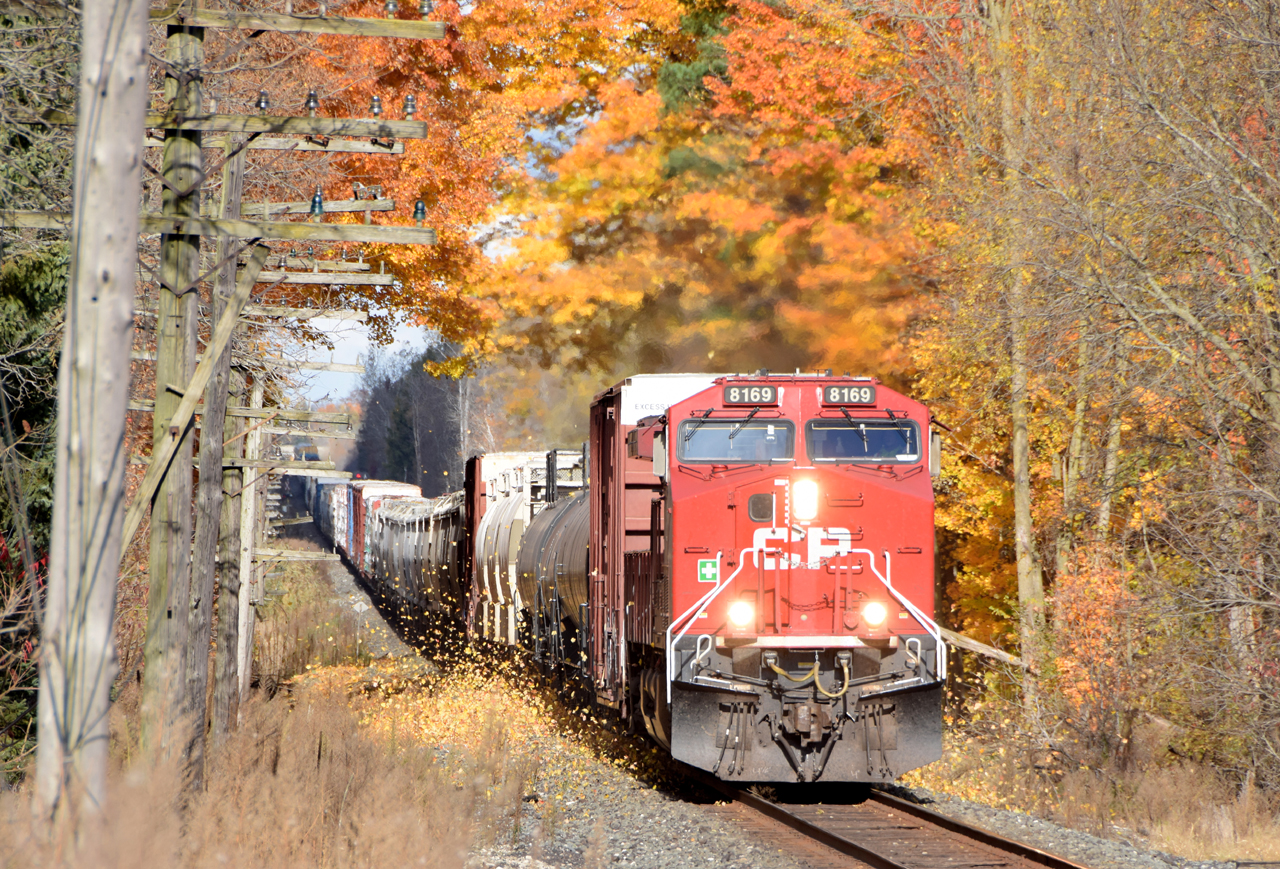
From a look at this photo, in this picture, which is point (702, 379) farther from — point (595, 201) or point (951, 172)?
point (595, 201)

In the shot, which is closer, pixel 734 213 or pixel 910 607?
pixel 910 607

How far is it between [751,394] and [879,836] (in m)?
4.02

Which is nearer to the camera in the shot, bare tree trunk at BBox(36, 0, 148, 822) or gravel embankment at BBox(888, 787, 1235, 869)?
bare tree trunk at BBox(36, 0, 148, 822)

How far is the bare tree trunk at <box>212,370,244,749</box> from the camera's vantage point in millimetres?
14070

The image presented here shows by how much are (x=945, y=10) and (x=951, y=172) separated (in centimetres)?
378

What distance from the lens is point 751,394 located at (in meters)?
11.3

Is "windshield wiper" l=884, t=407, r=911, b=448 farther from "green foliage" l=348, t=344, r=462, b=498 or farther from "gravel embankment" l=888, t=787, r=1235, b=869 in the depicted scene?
"green foliage" l=348, t=344, r=462, b=498

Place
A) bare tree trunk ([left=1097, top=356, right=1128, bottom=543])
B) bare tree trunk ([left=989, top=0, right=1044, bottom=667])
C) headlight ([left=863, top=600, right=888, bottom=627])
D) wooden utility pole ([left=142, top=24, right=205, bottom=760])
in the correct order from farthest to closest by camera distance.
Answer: bare tree trunk ([left=989, top=0, right=1044, bottom=667])
bare tree trunk ([left=1097, top=356, right=1128, bottom=543])
headlight ([left=863, top=600, right=888, bottom=627])
wooden utility pole ([left=142, top=24, right=205, bottom=760])

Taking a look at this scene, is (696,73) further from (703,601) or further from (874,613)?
(703,601)

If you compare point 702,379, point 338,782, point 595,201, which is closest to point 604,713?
point 702,379

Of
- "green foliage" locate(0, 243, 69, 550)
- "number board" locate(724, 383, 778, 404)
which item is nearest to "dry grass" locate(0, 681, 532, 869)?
→ "green foliage" locate(0, 243, 69, 550)

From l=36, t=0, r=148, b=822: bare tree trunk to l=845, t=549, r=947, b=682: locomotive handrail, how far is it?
25.2 ft

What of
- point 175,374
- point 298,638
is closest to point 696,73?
point 298,638

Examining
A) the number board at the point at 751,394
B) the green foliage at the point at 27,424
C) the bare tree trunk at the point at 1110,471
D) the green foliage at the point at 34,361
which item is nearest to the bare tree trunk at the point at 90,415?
the green foliage at the point at 27,424
